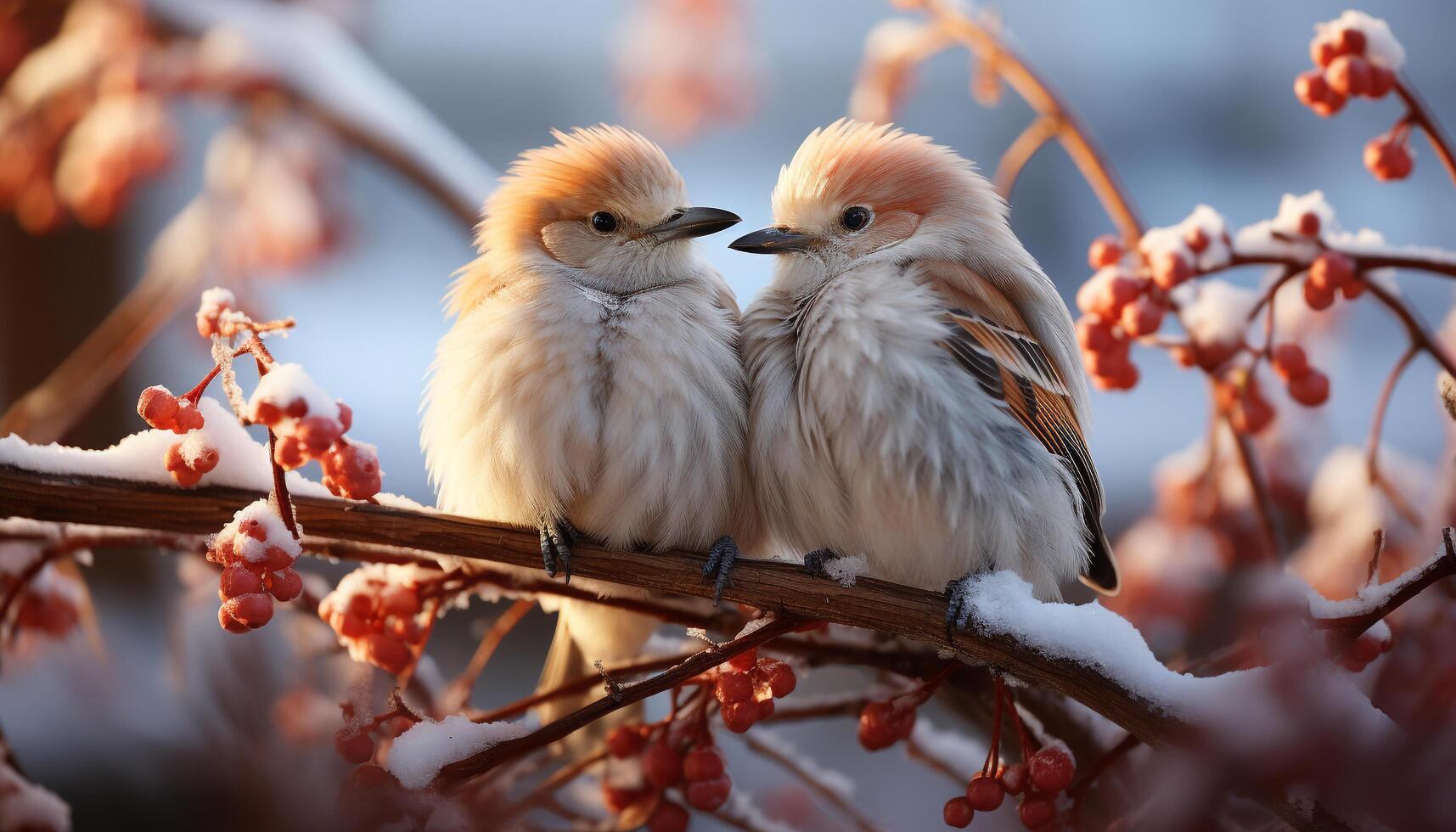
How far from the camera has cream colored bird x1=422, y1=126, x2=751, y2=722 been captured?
0.93 meters

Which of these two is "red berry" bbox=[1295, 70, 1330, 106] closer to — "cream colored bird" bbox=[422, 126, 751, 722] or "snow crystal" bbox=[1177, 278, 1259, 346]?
"snow crystal" bbox=[1177, 278, 1259, 346]

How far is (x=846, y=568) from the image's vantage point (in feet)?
2.69

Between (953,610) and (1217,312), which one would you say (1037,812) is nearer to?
(953,610)

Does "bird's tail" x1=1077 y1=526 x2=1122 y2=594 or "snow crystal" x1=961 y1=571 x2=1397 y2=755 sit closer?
"snow crystal" x1=961 y1=571 x2=1397 y2=755

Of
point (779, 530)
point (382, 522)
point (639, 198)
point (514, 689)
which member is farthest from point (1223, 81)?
point (382, 522)

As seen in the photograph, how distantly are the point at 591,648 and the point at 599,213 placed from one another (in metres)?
0.47

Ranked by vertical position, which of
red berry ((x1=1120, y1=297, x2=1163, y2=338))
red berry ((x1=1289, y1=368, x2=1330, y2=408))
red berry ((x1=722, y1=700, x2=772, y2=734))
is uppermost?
red berry ((x1=1120, y1=297, x2=1163, y2=338))

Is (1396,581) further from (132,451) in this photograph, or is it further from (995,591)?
(132,451)

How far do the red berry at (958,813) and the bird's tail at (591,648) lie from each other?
0.36 metres

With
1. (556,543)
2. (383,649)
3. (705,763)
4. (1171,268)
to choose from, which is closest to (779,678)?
(705,763)

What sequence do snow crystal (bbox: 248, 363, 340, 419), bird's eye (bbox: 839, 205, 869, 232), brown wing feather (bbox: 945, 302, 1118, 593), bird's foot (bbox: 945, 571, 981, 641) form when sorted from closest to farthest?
snow crystal (bbox: 248, 363, 340, 419), bird's foot (bbox: 945, 571, 981, 641), brown wing feather (bbox: 945, 302, 1118, 593), bird's eye (bbox: 839, 205, 869, 232)

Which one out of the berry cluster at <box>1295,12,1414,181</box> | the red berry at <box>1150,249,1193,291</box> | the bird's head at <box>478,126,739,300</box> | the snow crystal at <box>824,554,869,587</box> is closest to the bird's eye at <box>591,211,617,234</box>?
the bird's head at <box>478,126,739,300</box>

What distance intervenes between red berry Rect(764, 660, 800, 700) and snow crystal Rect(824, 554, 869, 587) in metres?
0.08

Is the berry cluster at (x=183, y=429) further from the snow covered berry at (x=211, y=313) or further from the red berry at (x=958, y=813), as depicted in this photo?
the red berry at (x=958, y=813)
